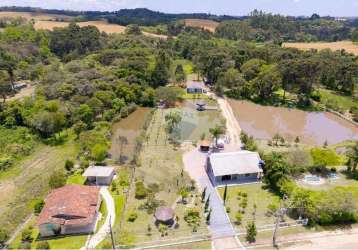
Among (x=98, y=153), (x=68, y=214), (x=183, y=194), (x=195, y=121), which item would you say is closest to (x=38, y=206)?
(x=68, y=214)

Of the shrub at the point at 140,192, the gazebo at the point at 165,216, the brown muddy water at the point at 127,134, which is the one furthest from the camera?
the brown muddy water at the point at 127,134

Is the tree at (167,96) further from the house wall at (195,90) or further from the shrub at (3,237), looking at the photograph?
the shrub at (3,237)

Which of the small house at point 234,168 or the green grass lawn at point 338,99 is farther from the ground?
the green grass lawn at point 338,99

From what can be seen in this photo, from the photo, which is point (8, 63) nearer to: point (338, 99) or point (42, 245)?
point (42, 245)

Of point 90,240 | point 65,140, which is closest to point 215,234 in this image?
point 90,240

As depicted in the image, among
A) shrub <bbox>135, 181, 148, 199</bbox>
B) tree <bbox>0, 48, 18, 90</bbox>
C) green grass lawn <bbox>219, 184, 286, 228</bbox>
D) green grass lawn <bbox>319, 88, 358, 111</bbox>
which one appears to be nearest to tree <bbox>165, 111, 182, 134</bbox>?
shrub <bbox>135, 181, 148, 199</bbox>

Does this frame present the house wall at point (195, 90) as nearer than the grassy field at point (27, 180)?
No

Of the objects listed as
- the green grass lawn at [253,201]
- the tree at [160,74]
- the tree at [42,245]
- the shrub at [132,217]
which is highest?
the tree at [160,74]

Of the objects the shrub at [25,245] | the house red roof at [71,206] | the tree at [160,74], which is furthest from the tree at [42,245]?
the tree at [160,74]
